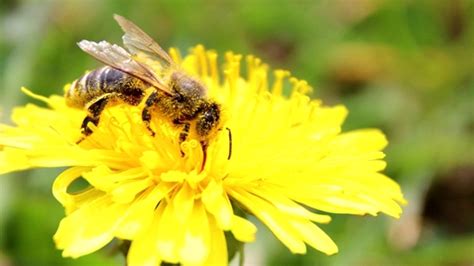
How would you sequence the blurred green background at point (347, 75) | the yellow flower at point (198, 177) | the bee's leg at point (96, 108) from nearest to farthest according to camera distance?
the yellow flower at point (198, 177), the bee's leg at point (96, 108), the blurred green background at point (347, 75)

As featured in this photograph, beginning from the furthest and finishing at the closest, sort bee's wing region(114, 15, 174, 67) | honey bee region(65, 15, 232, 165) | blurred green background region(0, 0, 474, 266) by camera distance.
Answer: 1. blurred green background region(0, 0, 474, 266)
2. bee's wing region(114, 15, 174, 67)
3. honey bee region(65, 15, 232, 165)

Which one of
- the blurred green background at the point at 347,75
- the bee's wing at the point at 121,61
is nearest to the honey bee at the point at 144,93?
the bee's wing at the point at 121,61

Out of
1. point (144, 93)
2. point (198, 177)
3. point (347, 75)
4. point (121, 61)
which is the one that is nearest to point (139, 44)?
point (144, 93)

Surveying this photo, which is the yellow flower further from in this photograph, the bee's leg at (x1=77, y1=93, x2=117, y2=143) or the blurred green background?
the blurred green background

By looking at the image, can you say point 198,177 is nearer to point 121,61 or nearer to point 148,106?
point 148,106

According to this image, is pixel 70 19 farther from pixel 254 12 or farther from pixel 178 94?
pixel 178 94

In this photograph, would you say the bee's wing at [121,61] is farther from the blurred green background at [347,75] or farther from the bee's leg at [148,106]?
the blurred green background at [347,75]

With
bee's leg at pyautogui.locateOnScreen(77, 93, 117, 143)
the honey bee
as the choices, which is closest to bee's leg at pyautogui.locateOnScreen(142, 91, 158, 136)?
the honey bee
